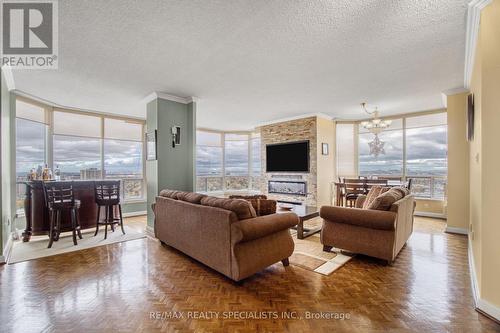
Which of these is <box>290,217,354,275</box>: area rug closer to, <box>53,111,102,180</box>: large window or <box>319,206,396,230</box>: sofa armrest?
<box>319,206,396,230</box>: sofa armrest

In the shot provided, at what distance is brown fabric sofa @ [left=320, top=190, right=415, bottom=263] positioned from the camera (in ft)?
9.69

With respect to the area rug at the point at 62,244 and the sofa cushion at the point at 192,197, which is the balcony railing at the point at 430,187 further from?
the area rug at the point at 62,244

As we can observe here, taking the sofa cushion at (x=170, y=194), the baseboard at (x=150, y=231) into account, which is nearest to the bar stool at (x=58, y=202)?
the baseboard at (x=150, y=231)

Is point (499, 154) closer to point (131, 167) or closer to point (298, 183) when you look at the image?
point (298, 183)

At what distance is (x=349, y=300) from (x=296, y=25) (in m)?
2.84

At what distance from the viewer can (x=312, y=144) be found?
253 inches

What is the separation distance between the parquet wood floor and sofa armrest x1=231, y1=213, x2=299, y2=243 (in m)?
0.57

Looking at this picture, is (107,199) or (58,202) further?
(107,199)

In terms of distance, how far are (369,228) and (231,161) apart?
646cm

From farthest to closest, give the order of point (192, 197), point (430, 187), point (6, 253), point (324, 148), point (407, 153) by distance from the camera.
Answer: point (324, 148) < point (407, 153) < point (430, 187) < point (6, 253) < point (192, 197)

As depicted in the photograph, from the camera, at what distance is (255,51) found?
2.91 meters

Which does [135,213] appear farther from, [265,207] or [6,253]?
[265,207]

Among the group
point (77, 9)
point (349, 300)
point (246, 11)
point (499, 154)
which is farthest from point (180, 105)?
point (499, 154)

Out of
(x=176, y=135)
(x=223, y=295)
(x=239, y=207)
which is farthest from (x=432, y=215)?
(x=176, y=135)
